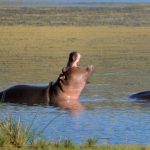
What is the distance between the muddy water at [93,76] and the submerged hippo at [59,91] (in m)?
0.28

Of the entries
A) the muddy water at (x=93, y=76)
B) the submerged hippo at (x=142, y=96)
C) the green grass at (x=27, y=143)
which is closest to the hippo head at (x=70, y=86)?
the muddy water at (x=93, y=76)

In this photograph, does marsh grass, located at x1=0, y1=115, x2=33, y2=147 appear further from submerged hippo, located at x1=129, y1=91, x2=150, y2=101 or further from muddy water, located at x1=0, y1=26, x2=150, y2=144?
submerged hippo, located at x1=129, y1=91, x2=150, y2=101

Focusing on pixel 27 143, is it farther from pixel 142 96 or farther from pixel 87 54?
pixel 87 54

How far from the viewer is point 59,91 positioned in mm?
13164

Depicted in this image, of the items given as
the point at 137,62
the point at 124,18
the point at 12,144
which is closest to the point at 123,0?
the point at 124,18

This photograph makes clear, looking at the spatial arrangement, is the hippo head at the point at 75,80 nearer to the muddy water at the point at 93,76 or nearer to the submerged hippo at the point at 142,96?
the muddy water at the point at 93,76

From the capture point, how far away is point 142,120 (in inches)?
437

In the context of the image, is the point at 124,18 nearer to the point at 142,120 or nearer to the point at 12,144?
the point at 142,120

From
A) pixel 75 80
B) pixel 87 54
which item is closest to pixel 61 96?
pixel 75 80

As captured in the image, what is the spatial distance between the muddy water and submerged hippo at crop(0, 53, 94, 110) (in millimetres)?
279

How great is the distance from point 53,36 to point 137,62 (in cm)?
993

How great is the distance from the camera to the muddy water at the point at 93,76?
34.1ft

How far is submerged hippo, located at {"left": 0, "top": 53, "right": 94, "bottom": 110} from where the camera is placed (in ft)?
42.2

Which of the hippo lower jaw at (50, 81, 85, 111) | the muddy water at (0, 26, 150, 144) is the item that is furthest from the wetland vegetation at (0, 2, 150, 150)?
the hippo lower jaw at (50, 81, 85, 111)
